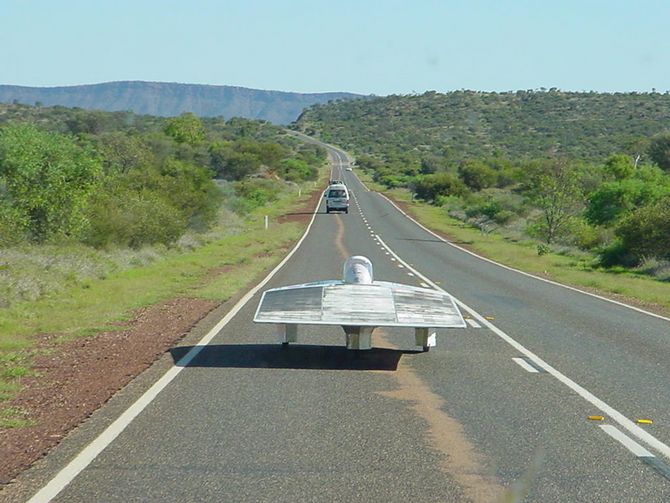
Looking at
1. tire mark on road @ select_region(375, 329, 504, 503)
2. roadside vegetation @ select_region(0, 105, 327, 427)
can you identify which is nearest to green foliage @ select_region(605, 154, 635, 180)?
roadside vegetation @ select_region(0, 105, 327, 427)

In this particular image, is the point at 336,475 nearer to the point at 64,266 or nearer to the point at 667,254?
the point at 64,266

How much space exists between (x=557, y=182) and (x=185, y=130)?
274ft

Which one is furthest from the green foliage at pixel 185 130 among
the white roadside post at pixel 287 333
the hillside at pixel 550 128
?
the white roadside post at pixel 287 333

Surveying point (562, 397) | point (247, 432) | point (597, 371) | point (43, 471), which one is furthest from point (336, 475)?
point (597, 371)

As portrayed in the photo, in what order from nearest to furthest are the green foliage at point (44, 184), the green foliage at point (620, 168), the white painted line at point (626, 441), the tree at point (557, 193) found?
the white painted line at point (626, 441) → the green foliage at point (44, 184) → the tree at point (557, 193) → the green foliage at point (620, 168)

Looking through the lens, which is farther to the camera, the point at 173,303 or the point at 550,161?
the point at 550,161

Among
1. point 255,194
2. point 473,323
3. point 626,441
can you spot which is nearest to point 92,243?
point 473,323

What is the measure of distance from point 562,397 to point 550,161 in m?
42.1

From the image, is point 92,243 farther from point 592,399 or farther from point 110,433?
point 110,433

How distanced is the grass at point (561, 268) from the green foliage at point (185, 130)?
6397 centimetres

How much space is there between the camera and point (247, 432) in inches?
318

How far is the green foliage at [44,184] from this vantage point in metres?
29.0

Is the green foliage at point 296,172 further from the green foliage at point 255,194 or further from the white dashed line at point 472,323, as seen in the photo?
the white dashed line at point 472,323

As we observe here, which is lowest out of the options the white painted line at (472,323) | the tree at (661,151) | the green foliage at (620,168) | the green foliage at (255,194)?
the green foliage at (255,194)
